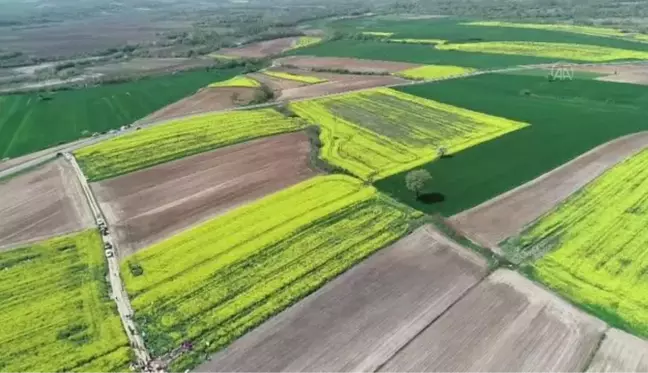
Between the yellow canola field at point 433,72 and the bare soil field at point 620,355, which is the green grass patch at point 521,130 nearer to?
the yellow canola field at point 433,72

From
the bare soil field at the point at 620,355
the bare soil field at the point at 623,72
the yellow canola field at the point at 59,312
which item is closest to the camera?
the bare soil field at the point at 620,355

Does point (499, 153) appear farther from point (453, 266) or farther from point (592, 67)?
point (592, 67)

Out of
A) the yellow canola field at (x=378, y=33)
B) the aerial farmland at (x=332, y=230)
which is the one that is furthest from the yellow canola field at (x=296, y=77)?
the yellow canola field at (x=378, y=33)

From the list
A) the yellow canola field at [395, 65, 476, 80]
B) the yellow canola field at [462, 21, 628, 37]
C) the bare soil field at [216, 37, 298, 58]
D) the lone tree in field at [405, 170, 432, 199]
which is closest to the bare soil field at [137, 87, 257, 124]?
the yellow canola field at [395, 65, 476, 80]

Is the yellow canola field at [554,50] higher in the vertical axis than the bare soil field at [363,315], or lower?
lower

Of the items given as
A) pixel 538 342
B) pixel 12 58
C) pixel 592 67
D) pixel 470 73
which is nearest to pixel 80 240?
pixel 538 342

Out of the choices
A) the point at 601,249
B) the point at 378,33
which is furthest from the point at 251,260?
the point at 378,33
